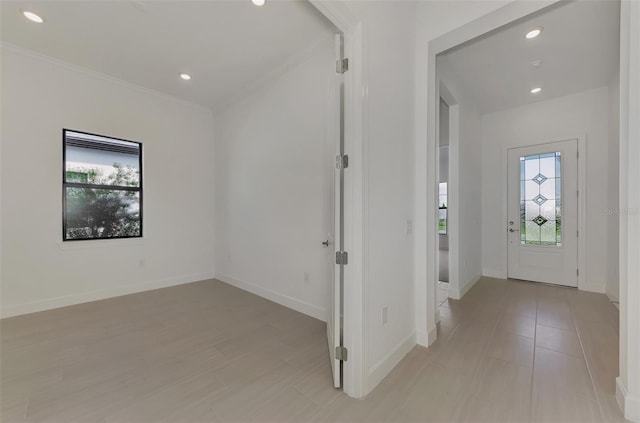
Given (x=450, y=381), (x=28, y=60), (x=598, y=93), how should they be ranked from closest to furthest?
(x=450, y=381) → (x=28, y=60) → (x=598, y=93)

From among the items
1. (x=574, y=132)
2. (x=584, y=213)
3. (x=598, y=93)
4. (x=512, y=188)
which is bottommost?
(x=584, y=213)

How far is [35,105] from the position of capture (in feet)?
10.0

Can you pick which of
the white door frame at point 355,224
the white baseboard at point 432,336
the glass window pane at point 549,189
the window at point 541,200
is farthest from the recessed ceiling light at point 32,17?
the glass window pane at point 549,189

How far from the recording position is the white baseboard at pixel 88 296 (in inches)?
115

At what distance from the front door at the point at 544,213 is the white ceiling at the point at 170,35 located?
390 cm

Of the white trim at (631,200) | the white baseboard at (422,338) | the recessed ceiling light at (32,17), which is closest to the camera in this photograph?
the white trim at (631,200)

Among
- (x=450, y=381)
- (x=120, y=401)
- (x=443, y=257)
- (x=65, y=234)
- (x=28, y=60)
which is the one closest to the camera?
(x=120, y=401)

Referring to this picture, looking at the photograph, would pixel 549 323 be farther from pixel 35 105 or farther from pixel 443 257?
pixel 35 105

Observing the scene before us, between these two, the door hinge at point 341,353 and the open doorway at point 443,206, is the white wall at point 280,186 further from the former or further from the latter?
the open doorway at point 443,206

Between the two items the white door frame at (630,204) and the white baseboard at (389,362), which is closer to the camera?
the white door frame at (630,204)

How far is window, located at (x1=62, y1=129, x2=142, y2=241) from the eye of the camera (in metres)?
3.32

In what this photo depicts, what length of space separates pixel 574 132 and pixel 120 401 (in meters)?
6.05

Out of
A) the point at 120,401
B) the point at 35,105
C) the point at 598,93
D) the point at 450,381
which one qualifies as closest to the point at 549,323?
the point at 450,381

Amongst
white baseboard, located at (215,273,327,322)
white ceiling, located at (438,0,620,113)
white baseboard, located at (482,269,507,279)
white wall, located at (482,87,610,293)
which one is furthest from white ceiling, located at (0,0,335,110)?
white baseboard, located at (482,269,507,279)
